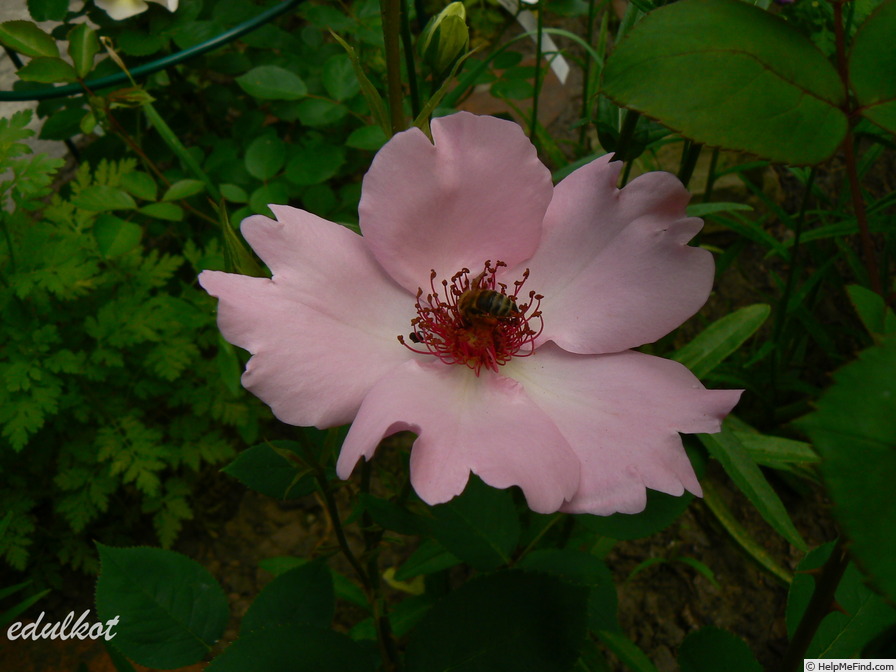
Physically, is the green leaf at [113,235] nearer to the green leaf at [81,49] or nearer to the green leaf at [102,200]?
the green leaf at [102,200]

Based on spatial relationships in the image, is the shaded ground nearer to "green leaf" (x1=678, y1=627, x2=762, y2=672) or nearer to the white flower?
"green leaf" (x1=678, y1=627, x2=762, y2=672)

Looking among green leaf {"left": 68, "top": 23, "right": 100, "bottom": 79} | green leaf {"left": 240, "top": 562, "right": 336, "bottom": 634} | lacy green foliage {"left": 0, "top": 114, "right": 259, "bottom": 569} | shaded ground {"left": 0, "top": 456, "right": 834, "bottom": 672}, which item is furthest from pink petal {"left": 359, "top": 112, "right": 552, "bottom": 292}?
shaded ground {"left": 0, "top": 456, "right": 834, "bottom": 672}

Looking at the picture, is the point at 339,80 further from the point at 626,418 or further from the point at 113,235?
the point at 626,418

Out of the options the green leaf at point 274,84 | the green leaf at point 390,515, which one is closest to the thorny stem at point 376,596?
the green leaf at point 390,515

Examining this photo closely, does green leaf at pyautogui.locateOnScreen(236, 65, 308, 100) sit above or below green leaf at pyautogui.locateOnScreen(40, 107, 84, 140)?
above

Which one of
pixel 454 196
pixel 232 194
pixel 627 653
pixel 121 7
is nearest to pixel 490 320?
pixel 454 196
